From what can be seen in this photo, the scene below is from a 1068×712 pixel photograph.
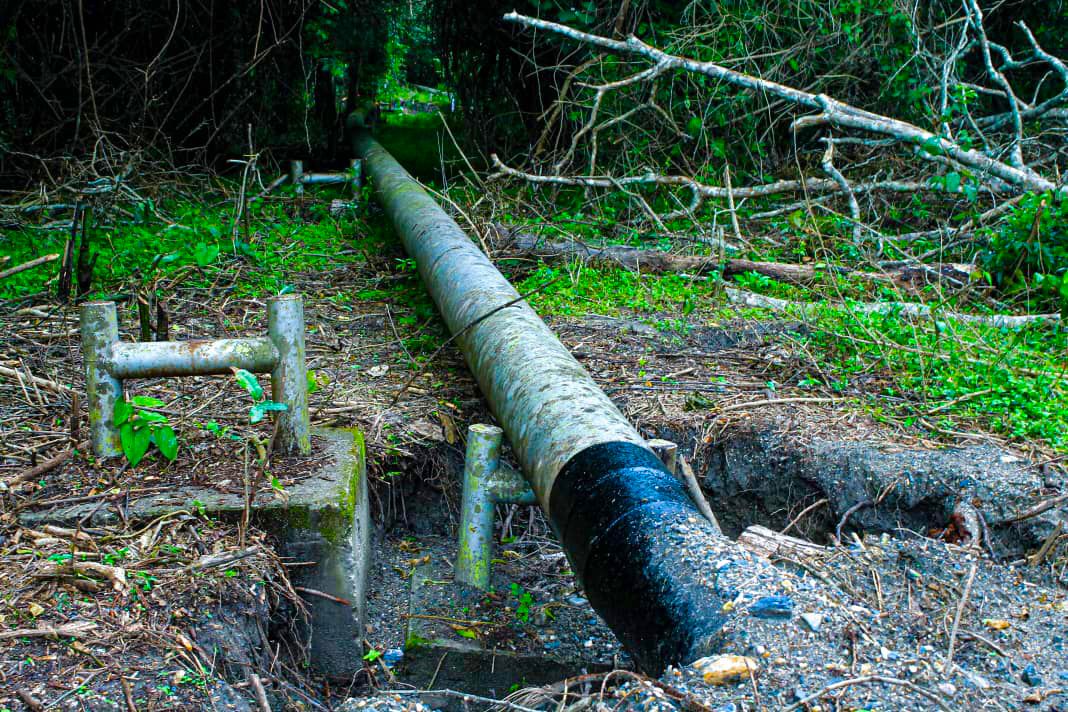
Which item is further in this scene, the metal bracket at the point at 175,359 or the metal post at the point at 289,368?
the metal post at the point at 289,368

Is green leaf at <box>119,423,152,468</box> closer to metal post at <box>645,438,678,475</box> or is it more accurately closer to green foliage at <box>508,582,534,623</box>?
green foliage at <box>508,582,534,623</box>

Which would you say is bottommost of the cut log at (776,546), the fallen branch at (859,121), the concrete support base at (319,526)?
the concrete support base at (319,526)

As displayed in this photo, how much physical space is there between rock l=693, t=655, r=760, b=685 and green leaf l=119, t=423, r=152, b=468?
176 cm

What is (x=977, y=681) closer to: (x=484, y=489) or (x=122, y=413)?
(x=484, y=489)

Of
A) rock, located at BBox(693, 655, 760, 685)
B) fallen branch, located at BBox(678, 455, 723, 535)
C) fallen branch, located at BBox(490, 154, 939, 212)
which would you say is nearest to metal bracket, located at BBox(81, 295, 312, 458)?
fallen branch, located at BBox(678, 455, 723, 535)

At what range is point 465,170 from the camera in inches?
344

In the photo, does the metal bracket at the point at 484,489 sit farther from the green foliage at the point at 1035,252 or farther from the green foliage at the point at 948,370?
the green foliage at the point at 1035,252

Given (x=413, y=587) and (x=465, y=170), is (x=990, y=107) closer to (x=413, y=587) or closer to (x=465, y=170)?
(x=465, y=170)

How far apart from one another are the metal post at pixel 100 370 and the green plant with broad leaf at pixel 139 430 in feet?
0.19

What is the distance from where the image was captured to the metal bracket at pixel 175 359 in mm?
2480

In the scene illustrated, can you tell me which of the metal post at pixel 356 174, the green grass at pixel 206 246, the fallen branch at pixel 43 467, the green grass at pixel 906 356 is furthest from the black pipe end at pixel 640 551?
the metal post at pixel 356 174

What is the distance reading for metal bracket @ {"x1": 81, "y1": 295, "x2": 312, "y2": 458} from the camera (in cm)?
248

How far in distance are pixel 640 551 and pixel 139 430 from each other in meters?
1.59

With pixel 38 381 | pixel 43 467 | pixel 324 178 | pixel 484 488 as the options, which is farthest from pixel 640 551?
pixel 324 178
